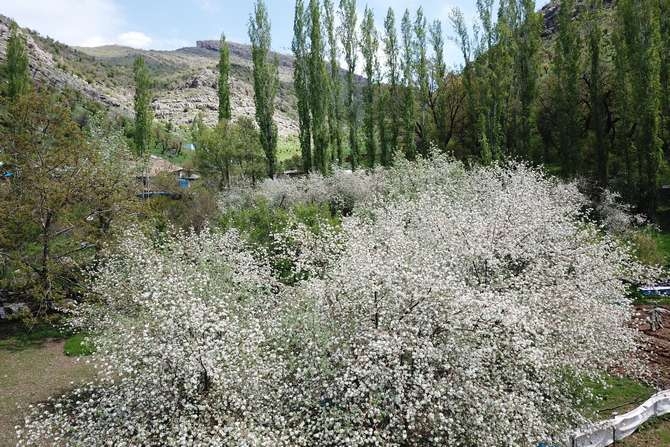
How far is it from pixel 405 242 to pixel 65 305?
11.4 m

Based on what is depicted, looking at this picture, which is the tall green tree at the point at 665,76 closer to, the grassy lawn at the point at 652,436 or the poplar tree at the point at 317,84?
the poplar tree at the point at 317,84

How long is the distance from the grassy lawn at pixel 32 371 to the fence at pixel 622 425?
373 inches

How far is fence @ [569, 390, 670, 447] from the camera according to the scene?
7.97 m

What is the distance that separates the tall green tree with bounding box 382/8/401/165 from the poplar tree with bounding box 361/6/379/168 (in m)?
1.00

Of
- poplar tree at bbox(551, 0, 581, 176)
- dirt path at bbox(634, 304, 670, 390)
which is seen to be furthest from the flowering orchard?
poplar tree at bbox(551, 0, 581, 176)

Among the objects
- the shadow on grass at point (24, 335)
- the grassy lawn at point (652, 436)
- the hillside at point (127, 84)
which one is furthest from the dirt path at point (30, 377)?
the hillside at point (127, 84)

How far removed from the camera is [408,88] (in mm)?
29969

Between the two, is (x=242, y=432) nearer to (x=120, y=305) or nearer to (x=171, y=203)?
(x=120, y=305)

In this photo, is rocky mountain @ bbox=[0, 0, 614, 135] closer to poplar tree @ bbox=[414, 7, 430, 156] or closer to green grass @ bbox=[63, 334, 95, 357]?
poplar tree @ bbox=[414, 7, 430, 156]

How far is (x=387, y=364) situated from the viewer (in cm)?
634

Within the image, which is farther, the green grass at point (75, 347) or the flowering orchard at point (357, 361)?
the green grass at point (75, 347)

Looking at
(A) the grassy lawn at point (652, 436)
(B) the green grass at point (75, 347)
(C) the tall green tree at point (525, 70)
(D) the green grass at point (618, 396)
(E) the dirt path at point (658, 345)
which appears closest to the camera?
(A) the grassy lawn at point (652, 436)

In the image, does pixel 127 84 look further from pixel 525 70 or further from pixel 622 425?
pixel 622 425

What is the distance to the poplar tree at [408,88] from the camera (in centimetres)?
2959
